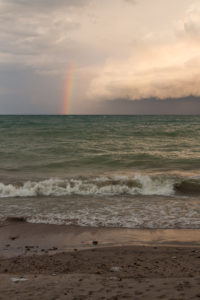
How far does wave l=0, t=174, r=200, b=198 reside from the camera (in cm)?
1297

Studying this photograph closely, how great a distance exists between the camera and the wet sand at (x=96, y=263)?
432 cm

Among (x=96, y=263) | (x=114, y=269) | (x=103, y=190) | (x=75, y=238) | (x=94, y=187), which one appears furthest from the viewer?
(x=94, y=187)

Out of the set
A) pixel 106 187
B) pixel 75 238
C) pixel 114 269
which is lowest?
pixel 75 238

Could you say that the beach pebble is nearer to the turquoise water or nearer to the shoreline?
the shoreline

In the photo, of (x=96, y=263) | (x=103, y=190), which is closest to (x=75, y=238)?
(x=96, y=263)

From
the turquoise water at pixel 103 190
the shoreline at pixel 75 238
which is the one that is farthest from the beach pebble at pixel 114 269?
the turquoise water at pixel 103 190

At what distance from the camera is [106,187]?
44.3 feet

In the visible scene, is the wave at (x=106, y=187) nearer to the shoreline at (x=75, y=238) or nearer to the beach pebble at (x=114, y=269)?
the shoreline at (x=75, y=238)

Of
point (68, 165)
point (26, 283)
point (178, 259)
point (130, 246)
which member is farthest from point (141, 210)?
point (68, 165)

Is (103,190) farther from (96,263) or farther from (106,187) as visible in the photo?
(96,263)

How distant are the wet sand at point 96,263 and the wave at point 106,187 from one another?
408cm

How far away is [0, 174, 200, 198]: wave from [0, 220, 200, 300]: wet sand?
4078 millimetres

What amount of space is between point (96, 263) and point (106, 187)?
303 inches

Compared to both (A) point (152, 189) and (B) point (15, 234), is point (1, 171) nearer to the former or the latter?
(A) point (152, 189)
